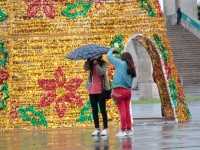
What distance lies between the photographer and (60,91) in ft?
62.0

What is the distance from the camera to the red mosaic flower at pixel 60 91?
18.7 metres

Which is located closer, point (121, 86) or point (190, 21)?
point (121, 86)

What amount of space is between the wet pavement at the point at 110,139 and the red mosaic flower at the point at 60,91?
2.01 feet

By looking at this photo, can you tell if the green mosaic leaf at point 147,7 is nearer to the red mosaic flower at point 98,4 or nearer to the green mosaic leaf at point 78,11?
the red mosaic flower at point 98,4

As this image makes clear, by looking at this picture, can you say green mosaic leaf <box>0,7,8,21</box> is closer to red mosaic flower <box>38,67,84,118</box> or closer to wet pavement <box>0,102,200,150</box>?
red mosaic flower <box>38,67,84,118</box>

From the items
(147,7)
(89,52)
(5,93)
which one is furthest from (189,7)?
(89,52)

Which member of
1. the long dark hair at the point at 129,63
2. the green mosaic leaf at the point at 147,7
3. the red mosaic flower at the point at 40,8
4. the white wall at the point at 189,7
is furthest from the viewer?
the white wall at the point at 189,7

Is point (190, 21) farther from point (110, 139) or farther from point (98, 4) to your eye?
point (110, 139)

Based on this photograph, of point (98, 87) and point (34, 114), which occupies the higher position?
point (98, 87)

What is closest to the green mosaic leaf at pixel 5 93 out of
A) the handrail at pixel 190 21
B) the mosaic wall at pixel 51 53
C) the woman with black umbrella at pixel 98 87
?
the mosaic wall at pixel 51 53

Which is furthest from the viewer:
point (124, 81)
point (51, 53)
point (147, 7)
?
point (147, 7)

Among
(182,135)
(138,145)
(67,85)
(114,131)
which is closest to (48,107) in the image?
(67,85)

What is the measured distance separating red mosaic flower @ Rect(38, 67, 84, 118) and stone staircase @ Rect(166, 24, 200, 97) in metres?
27.0

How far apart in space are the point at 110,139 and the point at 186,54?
1358 inches
